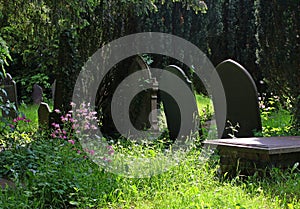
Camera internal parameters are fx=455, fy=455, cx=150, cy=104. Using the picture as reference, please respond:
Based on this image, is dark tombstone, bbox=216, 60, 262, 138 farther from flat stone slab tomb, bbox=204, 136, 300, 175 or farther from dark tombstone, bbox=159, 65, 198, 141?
flat stone slab tomb, bbox=204, 136, 300, 175

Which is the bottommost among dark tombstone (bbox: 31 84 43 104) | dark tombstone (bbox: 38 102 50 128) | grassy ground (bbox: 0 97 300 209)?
grassy ground (bbox: 0 97 300 209)

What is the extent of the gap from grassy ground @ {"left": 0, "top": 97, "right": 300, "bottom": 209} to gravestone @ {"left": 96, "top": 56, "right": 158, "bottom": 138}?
2307 millimetres

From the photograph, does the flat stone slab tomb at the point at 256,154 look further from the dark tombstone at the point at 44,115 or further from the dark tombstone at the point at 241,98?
the dark tombstone at the point at 44,115

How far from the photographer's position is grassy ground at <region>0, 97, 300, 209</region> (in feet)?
11.9

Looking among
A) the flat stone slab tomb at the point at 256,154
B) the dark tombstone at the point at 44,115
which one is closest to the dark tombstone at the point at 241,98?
the flat stone slab tomb at the point at 256,154

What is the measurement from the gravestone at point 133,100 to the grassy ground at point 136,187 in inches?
90.8

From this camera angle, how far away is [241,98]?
571 centimetres

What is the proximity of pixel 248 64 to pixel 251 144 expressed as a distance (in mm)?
6704

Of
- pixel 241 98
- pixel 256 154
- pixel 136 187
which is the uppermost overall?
pixel 241 98

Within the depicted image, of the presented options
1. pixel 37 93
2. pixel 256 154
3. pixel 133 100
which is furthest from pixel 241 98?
pixel 37 93

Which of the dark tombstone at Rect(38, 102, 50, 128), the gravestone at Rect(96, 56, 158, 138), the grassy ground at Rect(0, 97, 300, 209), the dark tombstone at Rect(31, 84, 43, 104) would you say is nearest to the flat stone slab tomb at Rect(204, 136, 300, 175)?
the grassy ground at Rect(0, 97, 300, 209)

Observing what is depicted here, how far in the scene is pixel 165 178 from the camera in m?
4.35

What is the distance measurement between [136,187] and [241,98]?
7.25 feet

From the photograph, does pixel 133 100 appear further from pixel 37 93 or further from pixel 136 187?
pixel 37 93
